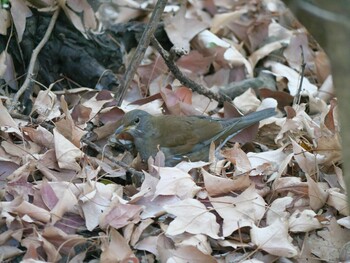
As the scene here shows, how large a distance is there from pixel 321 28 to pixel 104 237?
1.73 m

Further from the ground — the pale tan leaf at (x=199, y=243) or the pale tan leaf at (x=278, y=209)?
the pale tan leaf at (x=199, y=243)

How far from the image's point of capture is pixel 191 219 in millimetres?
3969

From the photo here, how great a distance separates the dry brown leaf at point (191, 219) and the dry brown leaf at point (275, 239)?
0.21m

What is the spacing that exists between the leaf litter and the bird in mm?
137

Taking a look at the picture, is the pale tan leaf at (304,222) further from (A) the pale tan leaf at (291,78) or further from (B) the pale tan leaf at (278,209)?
(A) the pale tan leaf at (291,78)

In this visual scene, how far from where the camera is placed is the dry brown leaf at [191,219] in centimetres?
391

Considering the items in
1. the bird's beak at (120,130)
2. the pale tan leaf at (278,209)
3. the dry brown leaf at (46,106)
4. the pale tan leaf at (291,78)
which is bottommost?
the pale tan leaf at (291,78)

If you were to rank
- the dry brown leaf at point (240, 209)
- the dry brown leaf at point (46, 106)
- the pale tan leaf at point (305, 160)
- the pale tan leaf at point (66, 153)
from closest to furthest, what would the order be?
the dry brown leaf at point (240, 209)
the pale tan leaf at point (66, 153)
the pale tan leaf at point (305, 160)
the dry brown leaf at point (46, 106)

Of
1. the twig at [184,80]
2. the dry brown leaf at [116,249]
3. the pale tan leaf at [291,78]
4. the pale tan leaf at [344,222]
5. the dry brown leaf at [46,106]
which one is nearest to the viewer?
the dry brown leaf at [116,249]

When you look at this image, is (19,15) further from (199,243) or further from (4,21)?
(199,243)

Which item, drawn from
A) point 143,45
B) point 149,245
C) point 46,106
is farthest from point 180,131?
point 149,245

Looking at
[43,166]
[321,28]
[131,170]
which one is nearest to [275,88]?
[131,170]

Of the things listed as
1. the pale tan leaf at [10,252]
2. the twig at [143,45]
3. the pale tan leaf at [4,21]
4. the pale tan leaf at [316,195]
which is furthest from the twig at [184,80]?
the pale tan leaf at [10,252]

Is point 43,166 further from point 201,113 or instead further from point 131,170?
point 201,113
